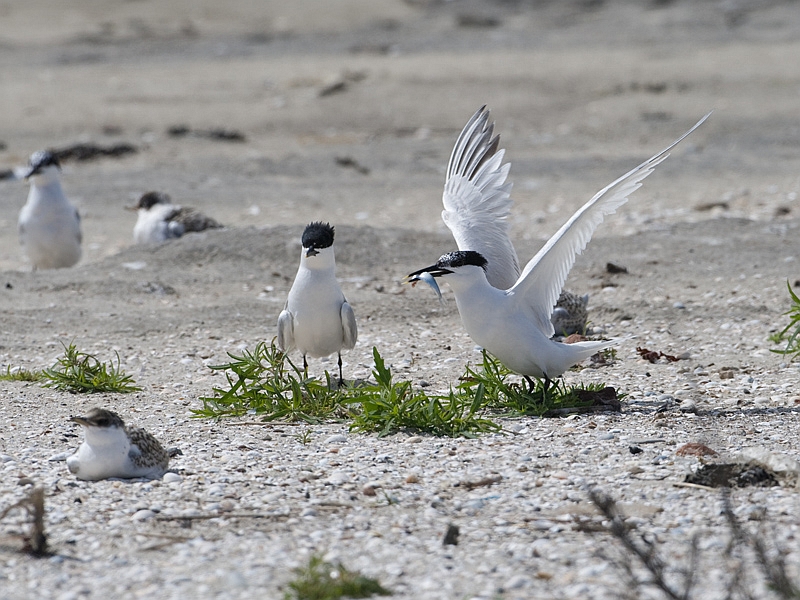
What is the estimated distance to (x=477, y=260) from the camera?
5395 mm

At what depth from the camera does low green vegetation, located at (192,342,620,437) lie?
5059 mm

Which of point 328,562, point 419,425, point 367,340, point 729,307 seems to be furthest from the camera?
point 729,307

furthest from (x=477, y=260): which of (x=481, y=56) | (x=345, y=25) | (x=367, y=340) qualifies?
(x=345, y=25)

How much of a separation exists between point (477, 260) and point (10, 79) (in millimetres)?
16538

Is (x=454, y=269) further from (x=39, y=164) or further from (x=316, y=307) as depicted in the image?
(x=39, y=164)

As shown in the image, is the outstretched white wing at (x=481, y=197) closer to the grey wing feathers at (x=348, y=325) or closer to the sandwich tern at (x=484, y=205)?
the sandwich tern at (x=484, y=205)

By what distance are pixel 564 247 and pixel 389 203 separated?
701 centimetres

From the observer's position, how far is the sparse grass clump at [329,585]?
3.27m

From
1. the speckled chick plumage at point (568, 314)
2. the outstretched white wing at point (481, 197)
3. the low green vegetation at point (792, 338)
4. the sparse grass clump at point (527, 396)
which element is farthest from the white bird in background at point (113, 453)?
the low green vegetation at point (792, 338)

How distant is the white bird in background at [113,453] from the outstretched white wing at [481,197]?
7.98 feet

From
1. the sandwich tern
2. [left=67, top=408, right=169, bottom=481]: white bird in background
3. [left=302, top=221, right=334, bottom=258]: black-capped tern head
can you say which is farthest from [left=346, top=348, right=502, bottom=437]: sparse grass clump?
the sandwich tern

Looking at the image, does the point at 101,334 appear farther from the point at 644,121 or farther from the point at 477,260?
the point at 644,121

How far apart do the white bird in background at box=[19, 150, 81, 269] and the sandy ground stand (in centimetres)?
28

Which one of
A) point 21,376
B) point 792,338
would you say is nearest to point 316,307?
point 21,376
